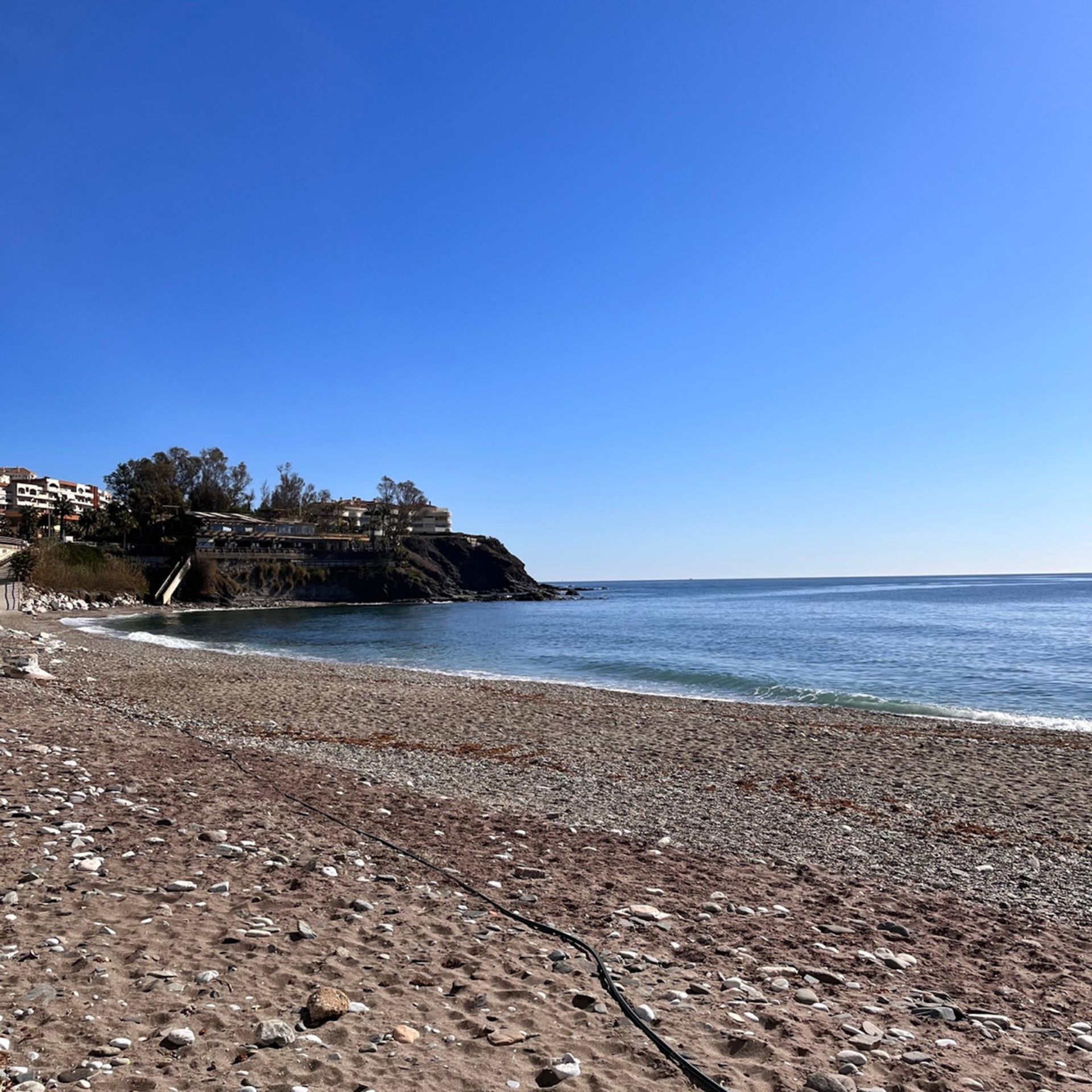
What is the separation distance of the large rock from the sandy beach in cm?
4

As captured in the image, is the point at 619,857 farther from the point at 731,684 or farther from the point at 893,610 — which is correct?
the point at 893,610

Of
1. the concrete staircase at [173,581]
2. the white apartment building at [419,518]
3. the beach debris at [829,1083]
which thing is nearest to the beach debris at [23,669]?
the beach debris at [829,1083]

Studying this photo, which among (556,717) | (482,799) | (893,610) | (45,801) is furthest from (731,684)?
(893,610)

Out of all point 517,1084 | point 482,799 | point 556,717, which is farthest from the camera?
point 556,717

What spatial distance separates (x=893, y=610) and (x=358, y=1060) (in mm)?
98147

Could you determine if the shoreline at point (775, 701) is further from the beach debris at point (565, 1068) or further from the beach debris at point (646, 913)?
the beach debris at point (565, 1068)

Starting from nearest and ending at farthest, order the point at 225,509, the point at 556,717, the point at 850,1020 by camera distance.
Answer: the point at 850,1020, the point at 556,717, the point at 225,509


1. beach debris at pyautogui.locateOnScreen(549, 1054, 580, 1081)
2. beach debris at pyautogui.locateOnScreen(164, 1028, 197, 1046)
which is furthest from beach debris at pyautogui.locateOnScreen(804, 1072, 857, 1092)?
beach debris at pyautogui.locateOnScreen(164, 1028, 197, 1046)

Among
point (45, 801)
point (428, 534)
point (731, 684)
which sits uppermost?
point (428, 534)

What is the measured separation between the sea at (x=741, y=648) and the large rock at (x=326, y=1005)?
919 inches

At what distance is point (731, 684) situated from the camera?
30.8m

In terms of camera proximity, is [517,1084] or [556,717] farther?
[556,717]

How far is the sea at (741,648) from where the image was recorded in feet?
92.4

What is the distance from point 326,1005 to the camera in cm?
458
